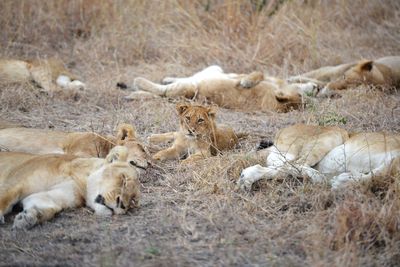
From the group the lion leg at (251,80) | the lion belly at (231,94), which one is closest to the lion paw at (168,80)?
the lion belly at (231,94)

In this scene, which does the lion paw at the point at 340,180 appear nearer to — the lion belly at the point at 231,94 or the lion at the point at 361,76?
the lion belly at the point at 231,94

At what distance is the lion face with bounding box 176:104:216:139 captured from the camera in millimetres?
5430

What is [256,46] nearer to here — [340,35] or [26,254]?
[340,35]

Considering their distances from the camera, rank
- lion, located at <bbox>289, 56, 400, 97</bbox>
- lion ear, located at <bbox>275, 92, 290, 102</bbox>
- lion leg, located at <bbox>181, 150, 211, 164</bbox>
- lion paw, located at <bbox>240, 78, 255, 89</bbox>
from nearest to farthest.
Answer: lion leg, located at <bbox>181, 150, 211, 164</bbox> → lion ear, located at <bbox>275, 92, 290, 102</bbox> → lion paw, located at <bbox>240, 78, 255, 89</bbox> → lion, located at <bbox>289, 56, 400, 97</bbox>

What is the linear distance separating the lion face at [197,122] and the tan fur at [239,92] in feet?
5.01

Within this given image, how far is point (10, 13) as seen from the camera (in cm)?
846

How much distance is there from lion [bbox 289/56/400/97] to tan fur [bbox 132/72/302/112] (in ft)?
1.33

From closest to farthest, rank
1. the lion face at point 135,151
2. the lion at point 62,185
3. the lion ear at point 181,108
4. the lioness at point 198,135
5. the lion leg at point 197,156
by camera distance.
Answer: the lion at point 62,185 → the lion face at point 135,151 → the lion leg at point 197,156 → the lioness at point 198,135 → the lion ear at point 181,108

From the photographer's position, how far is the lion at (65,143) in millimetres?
4884

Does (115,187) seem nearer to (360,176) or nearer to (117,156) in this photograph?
(117,156)

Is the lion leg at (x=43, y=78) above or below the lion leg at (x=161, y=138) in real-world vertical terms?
below

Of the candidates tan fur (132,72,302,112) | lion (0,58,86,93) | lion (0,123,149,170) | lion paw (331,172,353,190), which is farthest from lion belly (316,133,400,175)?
lion (0,58,86,93)

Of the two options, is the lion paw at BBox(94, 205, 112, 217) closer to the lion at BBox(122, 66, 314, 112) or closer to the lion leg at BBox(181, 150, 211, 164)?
the lion leg at BBox(181, 150, 211, 164)

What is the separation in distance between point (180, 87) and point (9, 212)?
11.5 ft
